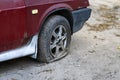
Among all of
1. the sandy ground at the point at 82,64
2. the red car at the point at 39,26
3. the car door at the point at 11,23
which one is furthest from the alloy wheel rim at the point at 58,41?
the car door at the point at 11,23

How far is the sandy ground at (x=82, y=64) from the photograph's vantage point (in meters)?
5.24

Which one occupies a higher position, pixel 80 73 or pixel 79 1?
pixel 79 1

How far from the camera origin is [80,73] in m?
5.36

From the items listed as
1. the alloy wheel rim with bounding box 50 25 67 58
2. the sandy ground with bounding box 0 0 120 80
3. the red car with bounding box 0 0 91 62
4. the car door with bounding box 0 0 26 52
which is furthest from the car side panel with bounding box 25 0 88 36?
the sandy ground with bounding box 0 0 120 80

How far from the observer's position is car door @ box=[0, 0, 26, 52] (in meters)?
4.68

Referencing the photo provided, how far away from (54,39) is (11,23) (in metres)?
1.14

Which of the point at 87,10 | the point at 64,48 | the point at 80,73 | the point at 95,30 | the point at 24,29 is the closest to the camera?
the point at 24,29

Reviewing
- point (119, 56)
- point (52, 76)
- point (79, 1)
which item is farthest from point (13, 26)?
point (119, 56)

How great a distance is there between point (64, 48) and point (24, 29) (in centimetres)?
125

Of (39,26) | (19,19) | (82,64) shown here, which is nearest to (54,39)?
(39,26)

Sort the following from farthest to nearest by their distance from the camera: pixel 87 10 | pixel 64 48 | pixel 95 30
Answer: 1. pixel 95 30
2. pixel 87 10
3. pixel 64 48

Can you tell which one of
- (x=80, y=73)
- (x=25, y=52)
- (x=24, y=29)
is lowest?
(x=80, y=73)

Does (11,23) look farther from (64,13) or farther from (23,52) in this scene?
(64,13)

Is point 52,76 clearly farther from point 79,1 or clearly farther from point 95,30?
point 95,30
